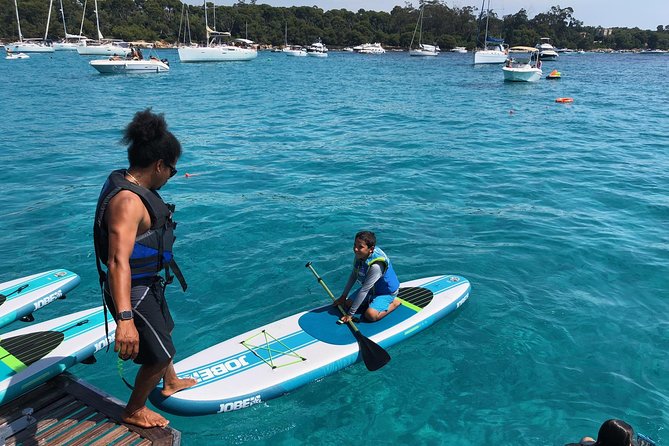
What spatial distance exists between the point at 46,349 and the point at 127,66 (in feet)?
164

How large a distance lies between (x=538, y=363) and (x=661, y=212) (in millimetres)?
8493

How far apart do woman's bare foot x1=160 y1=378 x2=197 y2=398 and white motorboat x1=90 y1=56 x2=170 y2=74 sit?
164 ft

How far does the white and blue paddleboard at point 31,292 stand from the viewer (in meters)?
7.34

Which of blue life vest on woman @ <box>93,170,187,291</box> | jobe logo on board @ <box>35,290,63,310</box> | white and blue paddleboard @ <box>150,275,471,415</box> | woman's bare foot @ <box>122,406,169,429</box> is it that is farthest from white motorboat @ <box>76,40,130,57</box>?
blue life vest on woman @ <box>93,170,187,291</box>

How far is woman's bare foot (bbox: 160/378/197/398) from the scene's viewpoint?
5465 mm

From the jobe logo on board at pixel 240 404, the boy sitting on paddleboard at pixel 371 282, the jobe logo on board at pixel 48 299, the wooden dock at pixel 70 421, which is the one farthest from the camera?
the jobe logo on board at pixel 48 299

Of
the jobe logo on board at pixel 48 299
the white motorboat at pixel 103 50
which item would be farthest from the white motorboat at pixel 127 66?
the jobe logo on board at pixel 48 299

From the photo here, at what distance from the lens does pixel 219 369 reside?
20.0 ft

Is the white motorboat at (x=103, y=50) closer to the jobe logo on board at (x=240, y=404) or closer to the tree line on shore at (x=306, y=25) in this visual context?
the tree line on shore at (x=306, y=25)

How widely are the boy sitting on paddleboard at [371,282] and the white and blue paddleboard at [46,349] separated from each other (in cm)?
327

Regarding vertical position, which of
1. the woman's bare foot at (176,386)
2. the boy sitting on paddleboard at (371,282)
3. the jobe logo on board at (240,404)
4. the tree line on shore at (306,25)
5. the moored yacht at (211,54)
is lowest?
the jobe logo on board at (240,404)

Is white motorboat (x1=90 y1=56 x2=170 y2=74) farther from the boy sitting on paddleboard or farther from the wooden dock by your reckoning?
the wooden dock

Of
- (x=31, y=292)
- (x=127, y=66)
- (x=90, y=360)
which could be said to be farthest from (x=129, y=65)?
(x=90, y=360)

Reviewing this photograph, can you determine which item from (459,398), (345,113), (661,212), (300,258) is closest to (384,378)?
(459,398)
